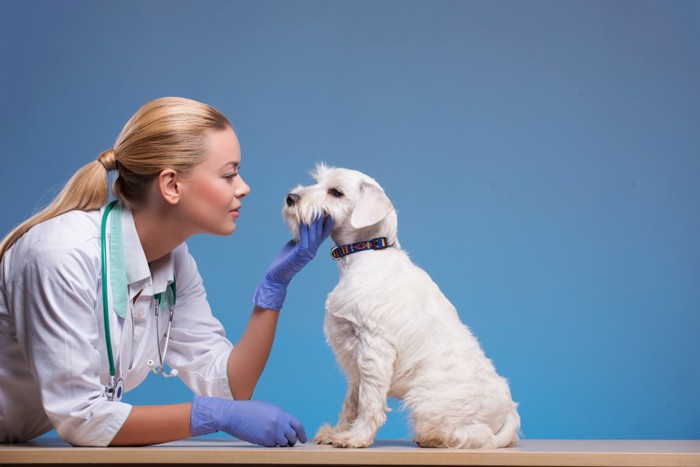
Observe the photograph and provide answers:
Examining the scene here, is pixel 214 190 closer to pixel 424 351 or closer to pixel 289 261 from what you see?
pixel 289 261

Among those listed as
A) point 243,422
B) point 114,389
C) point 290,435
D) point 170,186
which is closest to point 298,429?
point 290,435

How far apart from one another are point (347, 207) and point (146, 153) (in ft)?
2.09

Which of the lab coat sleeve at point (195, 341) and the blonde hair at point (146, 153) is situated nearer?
the blonde hair at point (146, 153)

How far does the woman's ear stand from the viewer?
2217 millimetres

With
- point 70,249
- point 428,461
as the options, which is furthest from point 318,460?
point 70,249

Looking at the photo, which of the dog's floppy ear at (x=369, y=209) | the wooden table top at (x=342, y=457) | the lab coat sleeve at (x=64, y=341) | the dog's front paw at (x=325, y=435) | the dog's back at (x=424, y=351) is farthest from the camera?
the dog's floppy ear at (x=369, y=209)

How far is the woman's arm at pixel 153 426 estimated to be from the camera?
1.95 m

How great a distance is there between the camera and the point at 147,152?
7.27 feet

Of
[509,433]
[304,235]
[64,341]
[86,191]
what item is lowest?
[509,433]

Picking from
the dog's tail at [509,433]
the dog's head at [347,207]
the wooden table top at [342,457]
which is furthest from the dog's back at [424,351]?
the wooden table top at [342,457]

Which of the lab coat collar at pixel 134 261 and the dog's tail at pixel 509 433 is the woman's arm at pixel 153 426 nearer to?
the lab coat collar at pixel 134 261

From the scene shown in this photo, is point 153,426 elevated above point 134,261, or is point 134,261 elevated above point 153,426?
point 134,261

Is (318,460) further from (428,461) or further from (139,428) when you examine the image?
(139,428)

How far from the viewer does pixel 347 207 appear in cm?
235
